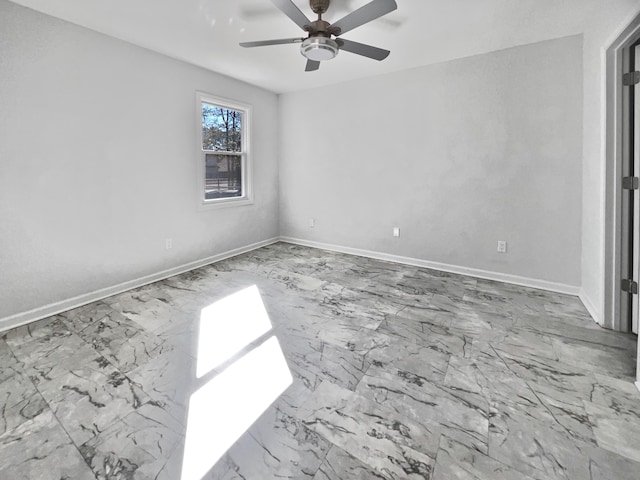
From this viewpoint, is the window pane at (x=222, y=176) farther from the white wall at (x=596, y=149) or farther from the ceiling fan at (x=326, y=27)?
the white wall at (x=596, y=149)

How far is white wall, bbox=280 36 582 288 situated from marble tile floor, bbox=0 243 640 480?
2.90 feet

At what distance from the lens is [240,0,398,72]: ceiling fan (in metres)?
2.09

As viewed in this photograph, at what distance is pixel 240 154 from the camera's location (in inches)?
187

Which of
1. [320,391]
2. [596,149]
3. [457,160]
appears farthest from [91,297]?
[596,149]

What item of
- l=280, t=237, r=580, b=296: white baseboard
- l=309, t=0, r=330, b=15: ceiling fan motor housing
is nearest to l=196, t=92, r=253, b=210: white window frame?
l=280, t=237, r=580, b=296: white baseboard

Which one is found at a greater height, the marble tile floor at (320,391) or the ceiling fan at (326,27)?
the ceiling fan at (326,27)

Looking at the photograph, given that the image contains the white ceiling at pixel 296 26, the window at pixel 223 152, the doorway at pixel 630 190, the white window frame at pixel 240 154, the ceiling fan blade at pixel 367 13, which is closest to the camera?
the ceiling fan blade at pixel 367 13

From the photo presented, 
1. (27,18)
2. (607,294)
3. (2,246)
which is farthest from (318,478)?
(27,18)

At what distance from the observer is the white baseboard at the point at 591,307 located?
2577 millimetres

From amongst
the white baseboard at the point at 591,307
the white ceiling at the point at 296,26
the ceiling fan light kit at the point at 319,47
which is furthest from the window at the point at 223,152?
the white baseboard at the point at 591,307

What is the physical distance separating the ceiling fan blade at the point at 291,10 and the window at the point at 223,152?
213 cm

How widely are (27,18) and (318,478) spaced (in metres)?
3.85

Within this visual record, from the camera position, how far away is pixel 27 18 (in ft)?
8.21

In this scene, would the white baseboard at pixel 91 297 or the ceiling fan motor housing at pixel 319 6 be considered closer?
the ceiling fan motor housing at pixel 319 6
